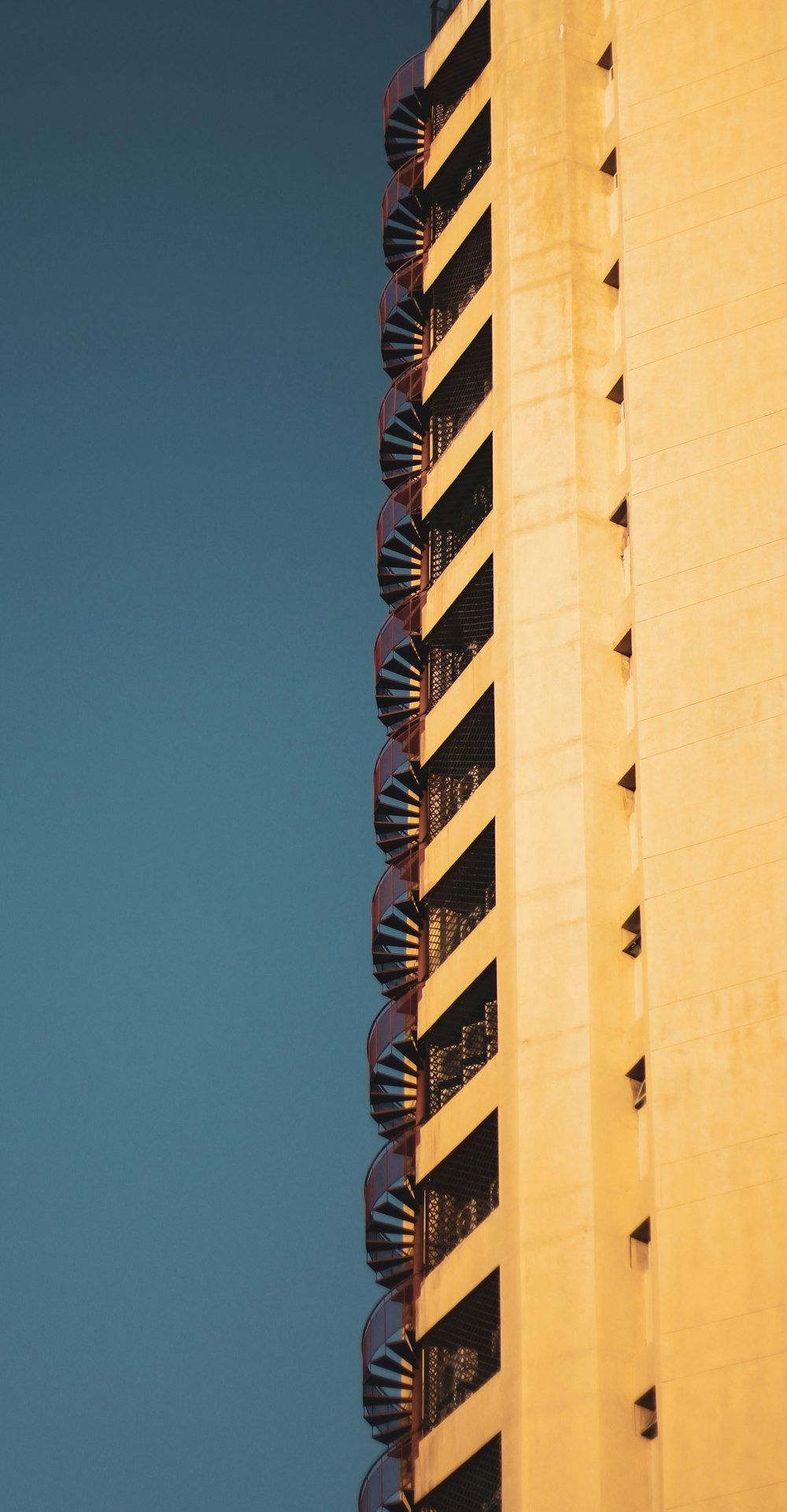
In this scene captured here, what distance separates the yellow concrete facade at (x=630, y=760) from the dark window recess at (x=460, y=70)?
5.66 feet

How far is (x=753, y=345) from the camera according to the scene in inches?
1969

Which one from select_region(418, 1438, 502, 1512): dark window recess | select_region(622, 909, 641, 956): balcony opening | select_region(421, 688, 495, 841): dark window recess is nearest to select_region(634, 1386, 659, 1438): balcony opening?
select_region(418, 1438, 502, 1512): dark window recess

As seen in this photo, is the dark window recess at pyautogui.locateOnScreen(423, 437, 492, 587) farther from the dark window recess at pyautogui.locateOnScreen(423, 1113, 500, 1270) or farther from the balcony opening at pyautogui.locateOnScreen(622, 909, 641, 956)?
the dark window recess at pyautogui.locateOnScreen(423, 1113, 500, 1270)

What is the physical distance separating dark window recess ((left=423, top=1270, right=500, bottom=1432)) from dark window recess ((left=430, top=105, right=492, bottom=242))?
25.0 meters

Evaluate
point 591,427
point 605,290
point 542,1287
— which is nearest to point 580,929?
point 542,1287

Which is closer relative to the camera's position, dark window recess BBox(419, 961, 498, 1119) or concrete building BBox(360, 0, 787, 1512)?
concrete building BBox(360, 0, 787, 1512)

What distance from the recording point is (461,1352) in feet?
165

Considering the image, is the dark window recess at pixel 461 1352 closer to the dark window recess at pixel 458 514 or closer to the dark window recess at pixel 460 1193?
the dark window recess at pixel 460 1193

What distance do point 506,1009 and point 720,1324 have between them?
8188 mm

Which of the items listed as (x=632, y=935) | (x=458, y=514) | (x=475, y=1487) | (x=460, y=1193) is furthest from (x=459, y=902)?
(x=475, y=1487)

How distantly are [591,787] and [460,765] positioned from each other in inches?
253

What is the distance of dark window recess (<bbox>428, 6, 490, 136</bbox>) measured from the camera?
6050cm

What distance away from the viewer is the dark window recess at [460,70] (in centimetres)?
6050

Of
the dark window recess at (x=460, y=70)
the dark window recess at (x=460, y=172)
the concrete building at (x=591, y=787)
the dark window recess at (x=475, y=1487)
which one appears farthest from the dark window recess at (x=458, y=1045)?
the dark window recess at (x=460, y=70)
